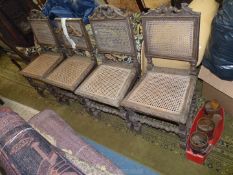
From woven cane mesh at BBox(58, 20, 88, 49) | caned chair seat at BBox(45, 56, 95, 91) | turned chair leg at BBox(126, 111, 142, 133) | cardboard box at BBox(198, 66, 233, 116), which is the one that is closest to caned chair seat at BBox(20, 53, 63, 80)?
caned chair seat at BBox(45, 56, 95, 91)

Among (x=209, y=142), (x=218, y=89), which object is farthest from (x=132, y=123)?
(x=218, y=89)

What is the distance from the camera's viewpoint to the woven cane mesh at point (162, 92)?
2.08 m

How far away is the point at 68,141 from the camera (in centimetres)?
176

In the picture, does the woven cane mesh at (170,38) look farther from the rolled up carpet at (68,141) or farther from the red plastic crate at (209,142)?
the rolled up carpet at (68,141)

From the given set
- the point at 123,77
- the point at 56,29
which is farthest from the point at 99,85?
the point at 56,29

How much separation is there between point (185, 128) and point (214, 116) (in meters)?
0.42

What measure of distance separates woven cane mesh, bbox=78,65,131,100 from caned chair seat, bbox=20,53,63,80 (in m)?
Result: 0.71

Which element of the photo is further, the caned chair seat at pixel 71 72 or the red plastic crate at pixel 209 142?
the caned chair seat at pixel 71 72

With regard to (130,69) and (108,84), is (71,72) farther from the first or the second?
(130,69)

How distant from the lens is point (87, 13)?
2.83 meters

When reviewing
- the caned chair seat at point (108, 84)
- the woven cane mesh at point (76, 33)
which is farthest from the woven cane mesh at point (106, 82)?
the woven cane mesh at point (76, 33)

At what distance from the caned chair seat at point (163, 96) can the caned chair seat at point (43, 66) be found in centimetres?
130

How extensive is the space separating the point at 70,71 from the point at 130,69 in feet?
2.54

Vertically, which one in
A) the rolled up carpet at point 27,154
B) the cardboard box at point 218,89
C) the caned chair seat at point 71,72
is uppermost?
the rolled up carpet at point 27,154
